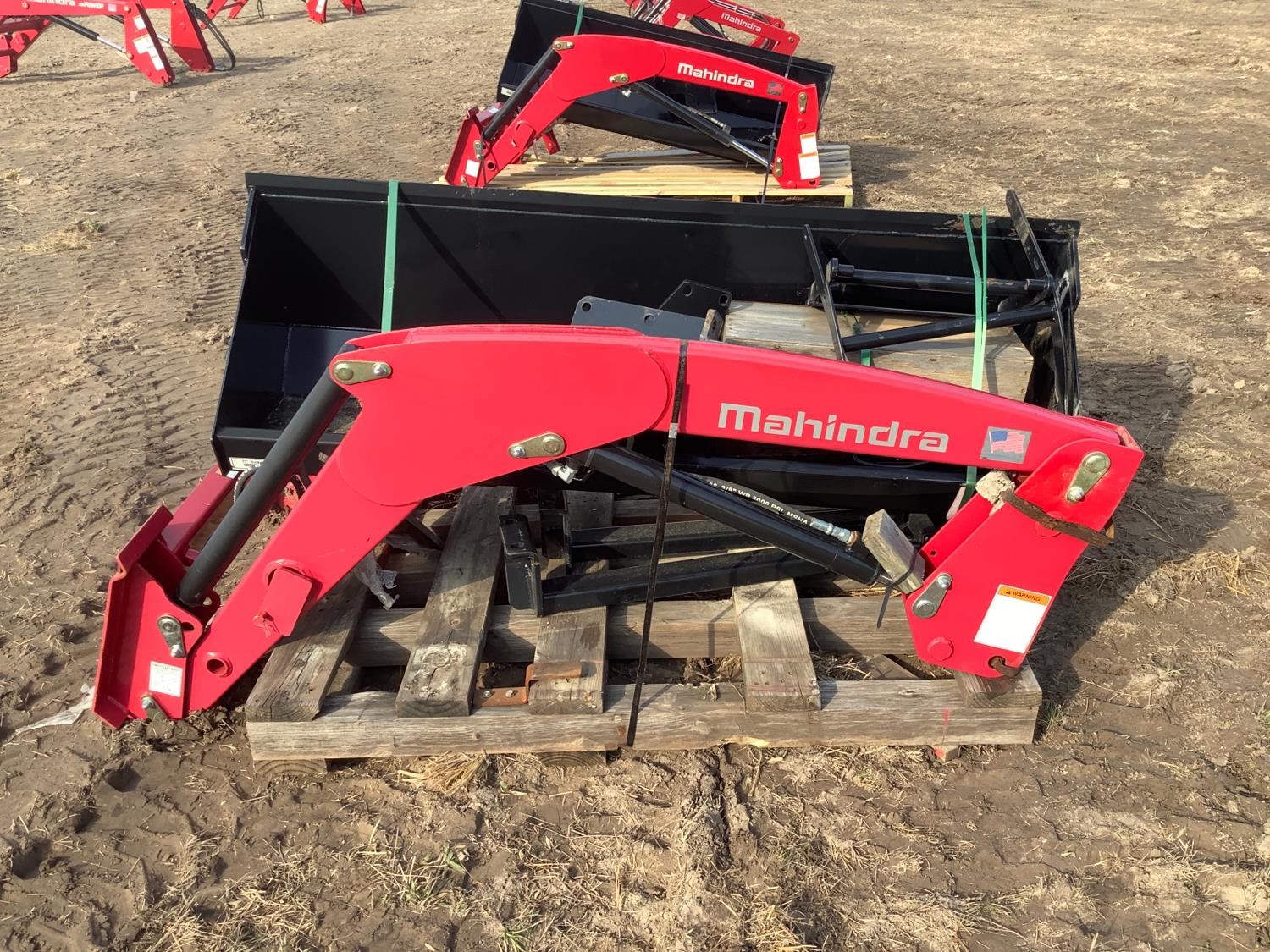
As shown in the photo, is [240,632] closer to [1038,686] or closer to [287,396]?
[287,396]

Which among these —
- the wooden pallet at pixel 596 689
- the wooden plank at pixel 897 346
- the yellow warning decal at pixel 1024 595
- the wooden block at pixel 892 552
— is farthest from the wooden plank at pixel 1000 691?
the wooden plank at pixel 897 346

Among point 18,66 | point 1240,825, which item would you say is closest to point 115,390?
point 1240,825

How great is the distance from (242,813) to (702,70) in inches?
214

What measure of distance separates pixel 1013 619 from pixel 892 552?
470 mm

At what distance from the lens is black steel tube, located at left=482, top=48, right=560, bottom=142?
6.32 metres

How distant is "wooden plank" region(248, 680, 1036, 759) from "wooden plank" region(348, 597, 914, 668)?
264 millimetres

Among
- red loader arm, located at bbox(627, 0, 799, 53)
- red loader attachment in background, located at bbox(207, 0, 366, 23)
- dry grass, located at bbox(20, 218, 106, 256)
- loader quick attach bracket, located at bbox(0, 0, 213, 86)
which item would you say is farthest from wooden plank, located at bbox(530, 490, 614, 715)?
red loader attachment in background, located at bbox(207, 0, 366, 23)

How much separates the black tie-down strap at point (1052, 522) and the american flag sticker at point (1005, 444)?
0.11m

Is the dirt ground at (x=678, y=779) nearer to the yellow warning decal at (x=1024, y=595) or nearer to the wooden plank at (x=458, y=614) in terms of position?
the wooden plank at (x=458, y=614)

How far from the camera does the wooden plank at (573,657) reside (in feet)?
8.81

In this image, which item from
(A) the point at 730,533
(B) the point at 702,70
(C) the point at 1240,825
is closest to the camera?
(C) the point at 1240,825

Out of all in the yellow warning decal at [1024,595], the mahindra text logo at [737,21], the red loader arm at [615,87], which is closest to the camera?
the yellow warning decal at [1024,595]

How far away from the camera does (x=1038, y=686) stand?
276 cm

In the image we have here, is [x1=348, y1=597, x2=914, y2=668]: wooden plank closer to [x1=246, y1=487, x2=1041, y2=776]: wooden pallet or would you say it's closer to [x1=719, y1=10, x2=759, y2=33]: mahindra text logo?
[x1=246, y1=487, x2=1041, y2=776]: wooden pallet
